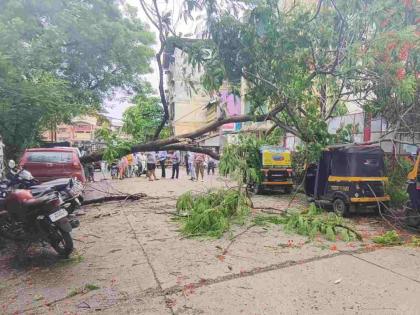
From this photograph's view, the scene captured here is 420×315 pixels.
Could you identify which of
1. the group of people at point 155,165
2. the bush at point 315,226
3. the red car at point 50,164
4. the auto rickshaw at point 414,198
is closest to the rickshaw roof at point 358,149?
the auto rickshaw at point 414,198

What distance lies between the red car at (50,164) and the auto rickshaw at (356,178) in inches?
269

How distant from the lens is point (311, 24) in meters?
8.42

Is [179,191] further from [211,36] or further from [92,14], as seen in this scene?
[92,14]

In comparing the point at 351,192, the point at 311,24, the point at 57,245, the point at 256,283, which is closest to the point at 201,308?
the point at 256,283

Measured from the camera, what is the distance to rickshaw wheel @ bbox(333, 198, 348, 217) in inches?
357

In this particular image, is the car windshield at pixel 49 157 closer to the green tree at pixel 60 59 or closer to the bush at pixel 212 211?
the green tree at pixel 60 59

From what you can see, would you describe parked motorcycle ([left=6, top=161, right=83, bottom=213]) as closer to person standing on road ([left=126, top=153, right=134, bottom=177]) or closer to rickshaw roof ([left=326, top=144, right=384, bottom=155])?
rickshaw roof ([left=326, top=144, right=384, bottom=155])

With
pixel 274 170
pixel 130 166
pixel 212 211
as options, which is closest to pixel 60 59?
pixel 130 166

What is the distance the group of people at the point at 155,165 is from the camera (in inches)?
725

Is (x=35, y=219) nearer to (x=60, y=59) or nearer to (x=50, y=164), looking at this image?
(x=50, y=164)

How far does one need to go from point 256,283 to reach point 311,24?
6.26 m

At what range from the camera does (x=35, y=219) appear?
5285 millimetres

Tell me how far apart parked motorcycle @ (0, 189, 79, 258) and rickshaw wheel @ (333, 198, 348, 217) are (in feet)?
20.9

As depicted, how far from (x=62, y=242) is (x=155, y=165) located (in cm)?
1339
